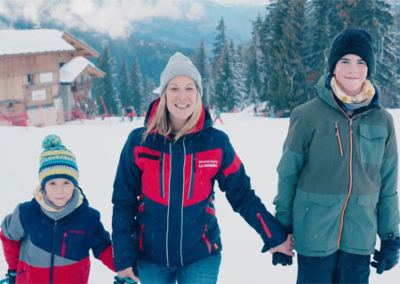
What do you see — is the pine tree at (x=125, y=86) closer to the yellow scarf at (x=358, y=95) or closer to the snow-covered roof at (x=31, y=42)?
the snow-covered roof at (x=31, y=42)

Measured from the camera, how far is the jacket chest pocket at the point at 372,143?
2734 millimetres

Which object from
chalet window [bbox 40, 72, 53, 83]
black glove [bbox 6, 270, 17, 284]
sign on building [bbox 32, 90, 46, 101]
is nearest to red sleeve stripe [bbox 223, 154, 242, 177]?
black glove [bbox 6, 270, 17, 284]

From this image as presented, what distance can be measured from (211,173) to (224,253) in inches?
101

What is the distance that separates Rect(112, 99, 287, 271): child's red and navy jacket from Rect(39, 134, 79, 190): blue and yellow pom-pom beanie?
0.40m

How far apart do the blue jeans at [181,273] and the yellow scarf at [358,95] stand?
1.40m

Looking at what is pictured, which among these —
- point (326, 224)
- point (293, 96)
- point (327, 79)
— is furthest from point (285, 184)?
point (293, 96)

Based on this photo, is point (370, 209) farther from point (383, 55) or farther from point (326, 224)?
point (383, 55)

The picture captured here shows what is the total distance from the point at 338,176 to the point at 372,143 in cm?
32

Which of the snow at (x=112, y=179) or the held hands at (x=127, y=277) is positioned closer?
the held hands at (x=127, y=277)

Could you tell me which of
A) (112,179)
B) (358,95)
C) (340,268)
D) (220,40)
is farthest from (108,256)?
(220,40)

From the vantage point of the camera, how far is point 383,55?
28406 millimetres

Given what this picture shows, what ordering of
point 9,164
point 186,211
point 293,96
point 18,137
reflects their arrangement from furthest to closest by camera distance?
point 293,96 → point 18,137 → point 9,164 → point 186,211

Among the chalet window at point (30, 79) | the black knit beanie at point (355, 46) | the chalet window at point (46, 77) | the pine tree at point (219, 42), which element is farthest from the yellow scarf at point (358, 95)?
the pine tree at point (219, 42)

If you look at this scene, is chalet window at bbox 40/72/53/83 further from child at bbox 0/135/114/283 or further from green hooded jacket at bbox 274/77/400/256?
green hooded jacket at bbox 274/77/400/256
